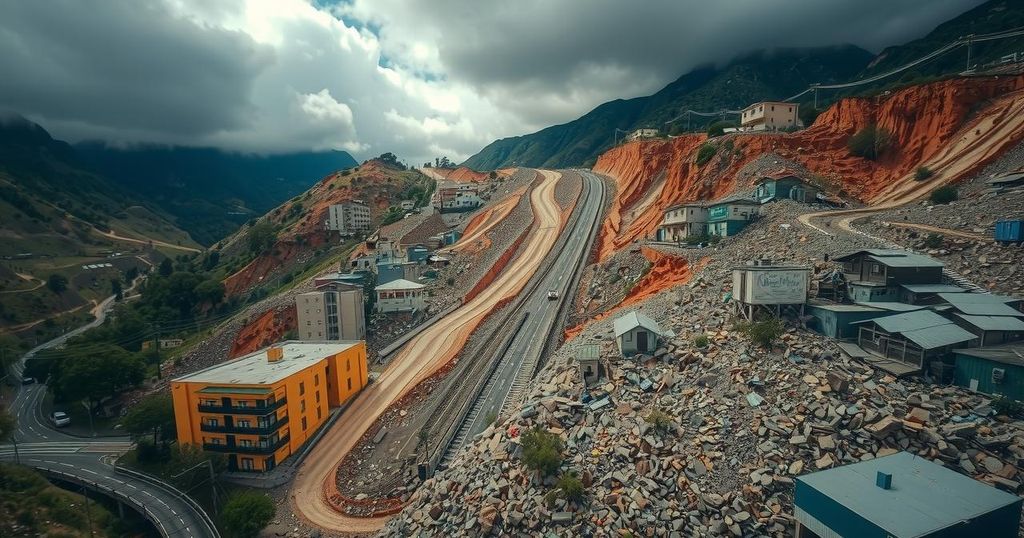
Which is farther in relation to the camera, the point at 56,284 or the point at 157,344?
the point at 56,284

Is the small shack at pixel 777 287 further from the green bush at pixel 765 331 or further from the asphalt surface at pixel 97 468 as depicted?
the asphalt surface at pixel 97 468

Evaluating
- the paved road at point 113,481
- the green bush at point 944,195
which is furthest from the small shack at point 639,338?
the green bush at point 944,195

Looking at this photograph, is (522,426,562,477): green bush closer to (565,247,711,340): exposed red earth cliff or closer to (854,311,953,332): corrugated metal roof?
(854,311,953,332): corrugated metal roof

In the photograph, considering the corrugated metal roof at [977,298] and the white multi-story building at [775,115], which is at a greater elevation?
the white multi-story building at [775,115]

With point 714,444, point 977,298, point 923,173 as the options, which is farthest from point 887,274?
point 923,173

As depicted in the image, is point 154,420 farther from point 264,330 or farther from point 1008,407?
point 1008,407

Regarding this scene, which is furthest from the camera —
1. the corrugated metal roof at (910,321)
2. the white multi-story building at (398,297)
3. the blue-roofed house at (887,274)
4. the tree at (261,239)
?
the tree at (261,239)

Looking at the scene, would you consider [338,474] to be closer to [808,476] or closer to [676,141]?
[808,476]
